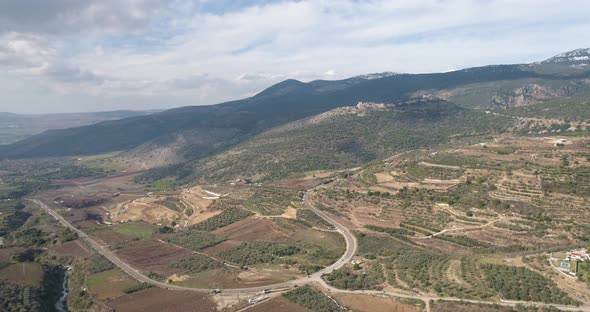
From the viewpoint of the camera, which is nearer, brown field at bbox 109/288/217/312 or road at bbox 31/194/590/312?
road at bbox 31/194/590/312

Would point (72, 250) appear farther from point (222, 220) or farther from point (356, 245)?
point (356, 245)

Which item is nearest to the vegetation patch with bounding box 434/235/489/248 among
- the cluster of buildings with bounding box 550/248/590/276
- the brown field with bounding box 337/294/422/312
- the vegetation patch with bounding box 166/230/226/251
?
the cluster of buildings with bounding box 550/248/590/276

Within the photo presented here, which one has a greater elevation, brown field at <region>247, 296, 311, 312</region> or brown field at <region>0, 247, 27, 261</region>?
brown field at <region>0, 247, 27, 261</region>

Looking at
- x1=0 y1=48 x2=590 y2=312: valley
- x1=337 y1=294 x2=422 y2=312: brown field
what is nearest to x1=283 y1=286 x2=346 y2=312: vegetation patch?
x1=0 y1=48 x2=590 y2=312: valley

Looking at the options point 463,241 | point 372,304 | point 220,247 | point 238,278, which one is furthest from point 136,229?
point 463,241

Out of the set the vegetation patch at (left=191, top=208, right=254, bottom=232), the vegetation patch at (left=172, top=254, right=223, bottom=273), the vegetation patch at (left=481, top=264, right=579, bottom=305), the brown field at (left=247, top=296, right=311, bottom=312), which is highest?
the vegetation patch at (left=481, top=264, right=579, bottom=305)

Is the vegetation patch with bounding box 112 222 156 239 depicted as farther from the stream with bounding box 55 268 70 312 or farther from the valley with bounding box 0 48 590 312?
the stream with bounding box 55 268 70 312

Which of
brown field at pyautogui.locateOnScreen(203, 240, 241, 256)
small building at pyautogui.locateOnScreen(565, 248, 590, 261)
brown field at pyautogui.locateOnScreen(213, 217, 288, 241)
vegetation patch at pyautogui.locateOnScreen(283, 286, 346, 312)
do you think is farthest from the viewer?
brown field at pyautogui.locateOnScreen(213, 217, 288, 241)

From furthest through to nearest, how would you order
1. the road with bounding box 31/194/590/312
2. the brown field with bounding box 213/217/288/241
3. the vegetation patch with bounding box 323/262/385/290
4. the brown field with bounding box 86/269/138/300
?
the brown field with bounding box 213/217/288/241
the brown field with bounding box 86/269/138/300
the vegetation patch with bounding box 323/262/385/290
the road with bounding box 31/194/590/312
